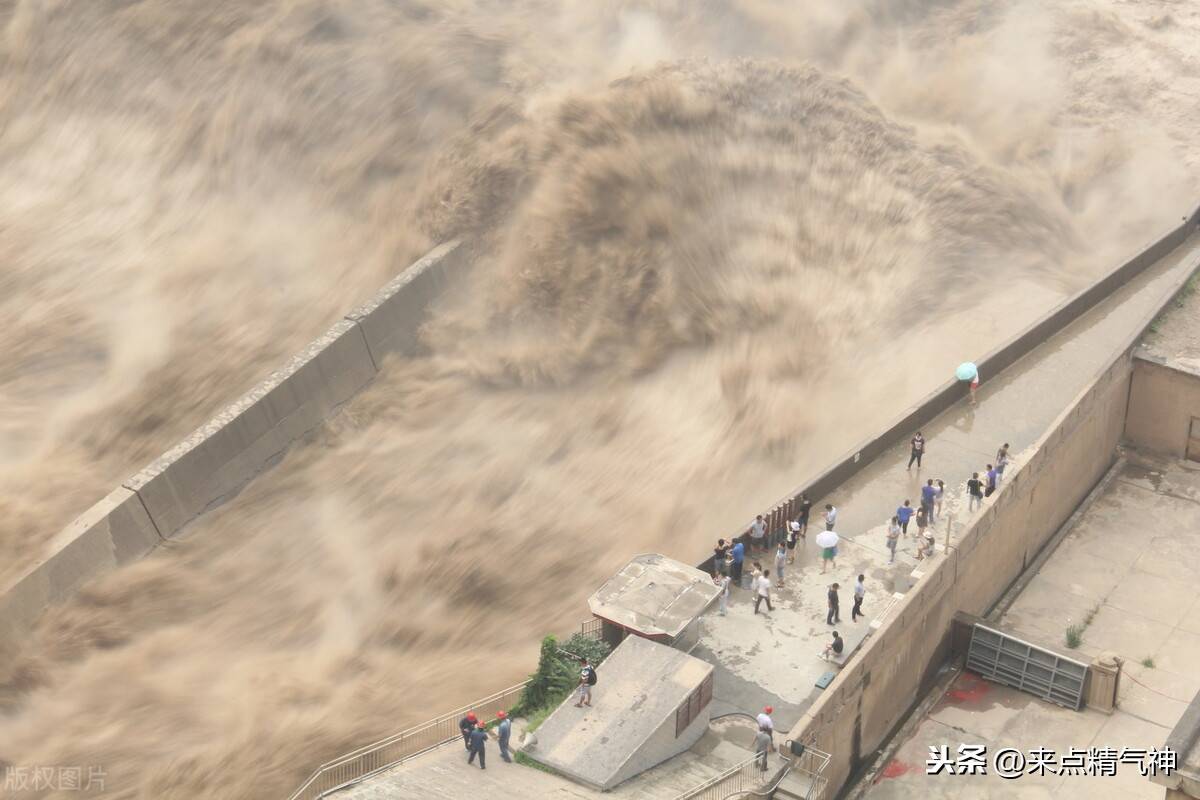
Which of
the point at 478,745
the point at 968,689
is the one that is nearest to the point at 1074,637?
the point at 968,689

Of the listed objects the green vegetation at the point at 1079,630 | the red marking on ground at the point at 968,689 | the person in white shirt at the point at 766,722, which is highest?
the person in white shirt at the point at 766,722

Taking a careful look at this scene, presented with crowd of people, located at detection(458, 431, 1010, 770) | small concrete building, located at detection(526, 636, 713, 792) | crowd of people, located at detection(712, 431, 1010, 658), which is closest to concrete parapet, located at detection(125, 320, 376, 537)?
crowd of people, located at detection(458, 431, 1010, 770)

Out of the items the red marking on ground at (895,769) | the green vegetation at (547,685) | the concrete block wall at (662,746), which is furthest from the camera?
the red marking on ground at (895,769)

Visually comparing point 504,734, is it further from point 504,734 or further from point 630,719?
point 630,719

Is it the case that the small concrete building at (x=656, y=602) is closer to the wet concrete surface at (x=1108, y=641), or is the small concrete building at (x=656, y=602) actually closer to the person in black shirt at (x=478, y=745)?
the person in black shirt at (x=478, y=745)

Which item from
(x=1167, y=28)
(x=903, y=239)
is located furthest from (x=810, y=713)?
(x=1167, y=28)

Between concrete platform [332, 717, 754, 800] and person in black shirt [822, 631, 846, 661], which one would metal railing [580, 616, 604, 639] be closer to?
concrete platform [332, 717, 754, 800]

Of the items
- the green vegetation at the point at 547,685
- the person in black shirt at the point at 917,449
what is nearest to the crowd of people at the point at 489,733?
the green vegetation at the point at 547,685
